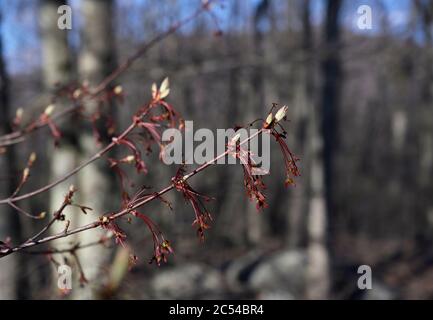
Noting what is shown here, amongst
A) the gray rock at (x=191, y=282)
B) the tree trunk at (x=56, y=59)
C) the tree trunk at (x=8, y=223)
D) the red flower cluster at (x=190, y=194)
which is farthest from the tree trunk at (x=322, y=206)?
the red flower cluster at (x=190, y=194)

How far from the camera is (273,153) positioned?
64.1 ft

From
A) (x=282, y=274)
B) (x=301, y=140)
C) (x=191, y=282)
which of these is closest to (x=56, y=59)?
(x=191, y=282)

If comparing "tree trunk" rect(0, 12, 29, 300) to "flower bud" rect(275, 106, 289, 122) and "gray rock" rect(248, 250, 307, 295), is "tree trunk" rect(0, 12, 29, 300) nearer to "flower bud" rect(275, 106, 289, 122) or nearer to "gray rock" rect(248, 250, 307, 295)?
"flower bud" rect(275, 106, 289, 122)

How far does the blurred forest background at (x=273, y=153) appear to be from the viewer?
5.91m

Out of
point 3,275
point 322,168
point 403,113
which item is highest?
point 403,113

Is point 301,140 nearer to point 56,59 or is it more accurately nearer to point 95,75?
point 56,59

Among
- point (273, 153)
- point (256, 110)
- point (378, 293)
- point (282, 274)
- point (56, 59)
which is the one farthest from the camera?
point (273, 153)

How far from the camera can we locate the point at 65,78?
237 inches

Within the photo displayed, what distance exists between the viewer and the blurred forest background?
19.4ft

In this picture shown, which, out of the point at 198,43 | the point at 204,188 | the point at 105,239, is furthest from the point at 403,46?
the point at 105,239

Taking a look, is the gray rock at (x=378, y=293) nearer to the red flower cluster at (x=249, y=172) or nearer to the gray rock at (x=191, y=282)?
the gray rock at (x=191, y=282)

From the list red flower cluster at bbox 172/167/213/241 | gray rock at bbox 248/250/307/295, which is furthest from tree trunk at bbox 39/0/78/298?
gray rock at bbox 248/250/307/295
